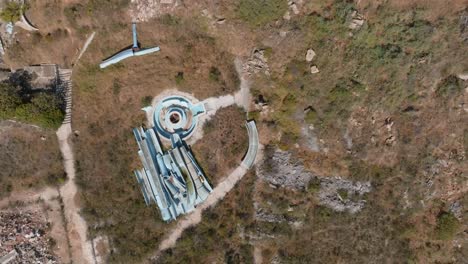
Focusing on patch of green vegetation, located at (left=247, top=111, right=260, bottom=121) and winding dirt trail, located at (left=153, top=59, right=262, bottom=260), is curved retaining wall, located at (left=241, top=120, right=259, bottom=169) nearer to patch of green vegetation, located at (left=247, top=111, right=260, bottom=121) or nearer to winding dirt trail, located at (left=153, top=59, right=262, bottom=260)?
patch of green vegetation, located at (left=247, top=111, right=260, bottom=121)

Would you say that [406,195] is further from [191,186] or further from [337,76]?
[191,186]

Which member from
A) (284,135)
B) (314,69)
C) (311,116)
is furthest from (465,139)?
(284,135)

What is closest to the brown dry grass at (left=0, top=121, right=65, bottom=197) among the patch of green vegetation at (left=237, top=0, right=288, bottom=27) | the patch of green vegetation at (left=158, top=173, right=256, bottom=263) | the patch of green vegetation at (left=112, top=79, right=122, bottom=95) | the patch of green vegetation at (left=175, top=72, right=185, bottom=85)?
the patch of green vegetation at (left=112, top=79, right=122, bottom=95)

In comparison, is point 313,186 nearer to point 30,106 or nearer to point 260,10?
point 260,10

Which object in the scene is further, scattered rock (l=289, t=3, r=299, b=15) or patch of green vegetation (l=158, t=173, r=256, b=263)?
patch of green vegetation (l=158, t=173, r=256, b=263)

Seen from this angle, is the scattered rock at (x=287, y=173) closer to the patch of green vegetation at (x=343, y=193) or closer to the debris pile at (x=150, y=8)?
the patch of green vegetation at (x=343, y=193)


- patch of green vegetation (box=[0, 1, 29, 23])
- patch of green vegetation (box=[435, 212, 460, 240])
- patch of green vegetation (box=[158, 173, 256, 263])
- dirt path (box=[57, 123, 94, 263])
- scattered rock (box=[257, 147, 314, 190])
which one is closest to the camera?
patch of green vegetation (box=[0, 1, 29, 23])
